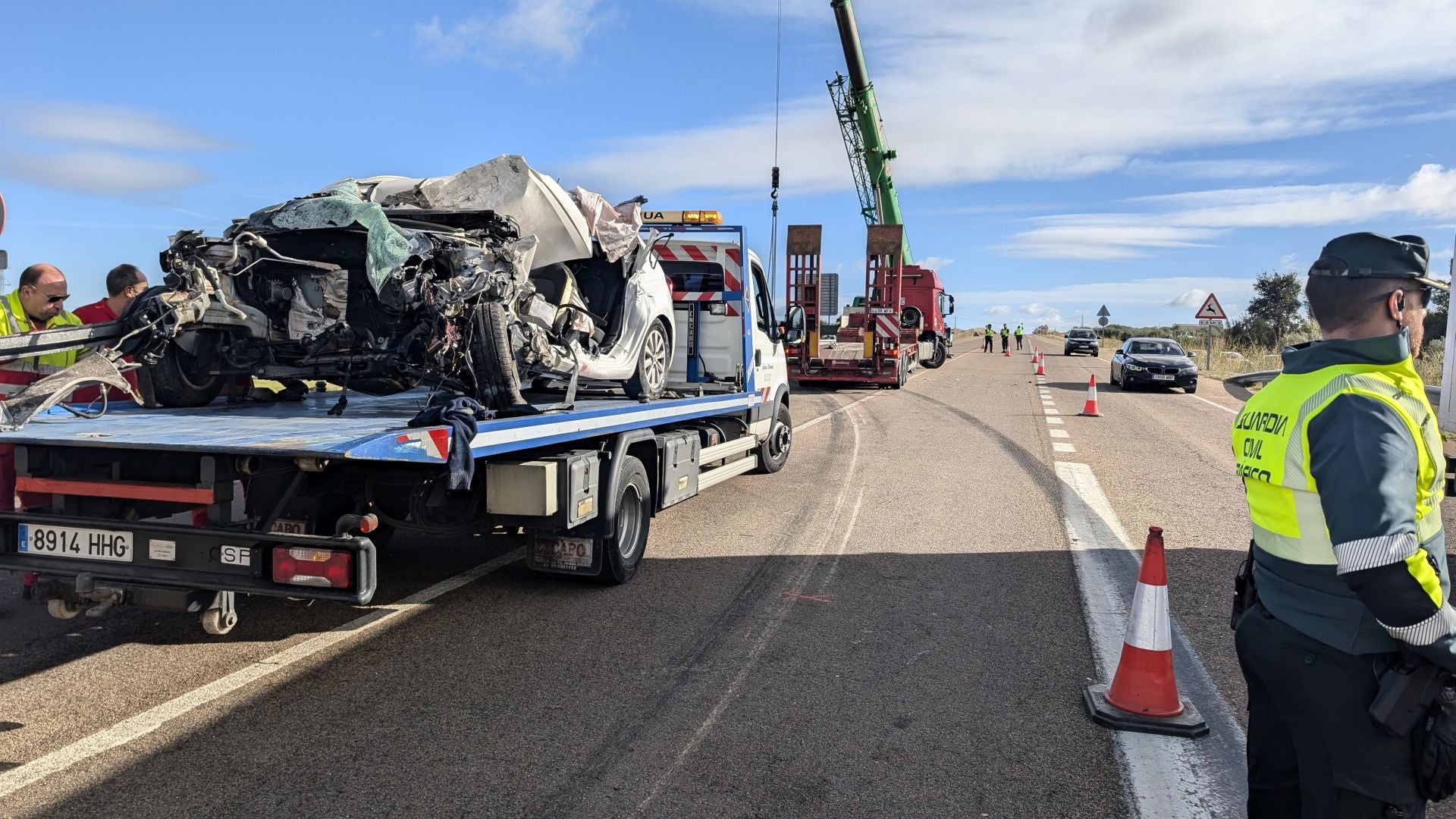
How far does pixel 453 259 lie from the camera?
5414 millimetres

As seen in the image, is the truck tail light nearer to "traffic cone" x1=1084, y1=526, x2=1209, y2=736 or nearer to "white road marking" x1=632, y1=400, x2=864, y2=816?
"white road marking" x1=632, y1=400, x2=864, y2=816

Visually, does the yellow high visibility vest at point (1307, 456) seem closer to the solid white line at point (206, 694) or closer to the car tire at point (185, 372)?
the solid white line at point (206, 694)

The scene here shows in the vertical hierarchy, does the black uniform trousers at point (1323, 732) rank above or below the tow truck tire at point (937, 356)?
below

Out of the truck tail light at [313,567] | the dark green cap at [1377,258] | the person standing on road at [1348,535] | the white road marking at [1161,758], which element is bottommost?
the white road marking at [1161,758]

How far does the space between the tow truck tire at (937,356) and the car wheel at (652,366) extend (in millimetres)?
27083

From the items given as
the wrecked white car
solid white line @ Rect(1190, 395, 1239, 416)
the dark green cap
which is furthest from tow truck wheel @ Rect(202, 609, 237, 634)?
solid white line @ Rect(1190, 395, 1239, 416)

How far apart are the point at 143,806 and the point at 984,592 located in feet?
14.5

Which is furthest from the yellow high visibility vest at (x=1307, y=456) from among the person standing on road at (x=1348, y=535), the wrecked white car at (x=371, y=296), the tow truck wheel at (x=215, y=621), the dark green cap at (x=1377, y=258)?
the tow truck wheel at (x=215, y=621)

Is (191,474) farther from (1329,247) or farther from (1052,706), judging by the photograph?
(1329,247)

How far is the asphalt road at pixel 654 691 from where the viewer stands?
333cm

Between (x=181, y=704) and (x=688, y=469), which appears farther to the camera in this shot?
(x=688, y=469)

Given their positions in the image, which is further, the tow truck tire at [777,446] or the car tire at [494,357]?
the tow truck tire at [777,446]

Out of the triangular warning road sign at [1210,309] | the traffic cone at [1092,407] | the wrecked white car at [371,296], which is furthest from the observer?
the triangular warning road sign at [1210,309]

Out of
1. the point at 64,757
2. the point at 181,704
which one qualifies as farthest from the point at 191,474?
the point at 64,757
